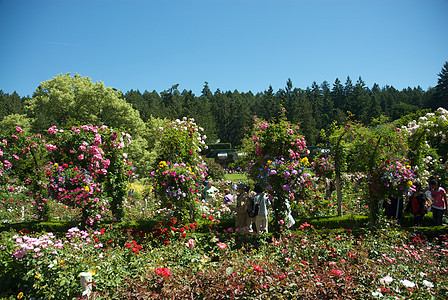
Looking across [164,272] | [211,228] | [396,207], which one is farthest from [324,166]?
[164,272]

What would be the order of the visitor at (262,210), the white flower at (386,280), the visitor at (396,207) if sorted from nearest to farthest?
the white flower at (386,280)
the visitor at (262,210)
the visitor at (396,207)

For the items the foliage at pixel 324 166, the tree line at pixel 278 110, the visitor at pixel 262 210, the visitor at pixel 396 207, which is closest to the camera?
the visitor at pixel 262 210

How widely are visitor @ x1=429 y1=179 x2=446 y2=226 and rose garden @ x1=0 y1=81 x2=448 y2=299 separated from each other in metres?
0.33

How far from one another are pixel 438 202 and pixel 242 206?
446 centimetres

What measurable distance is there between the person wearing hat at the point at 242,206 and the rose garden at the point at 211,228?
0.38 m

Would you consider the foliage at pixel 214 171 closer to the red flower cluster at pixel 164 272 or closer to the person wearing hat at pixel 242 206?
the person wearing hat at pixel 242 206

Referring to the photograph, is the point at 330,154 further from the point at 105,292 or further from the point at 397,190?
the point at 105,292

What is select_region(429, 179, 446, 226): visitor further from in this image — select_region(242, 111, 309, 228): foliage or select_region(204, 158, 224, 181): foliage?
select_region(204, 158, 224, 181): foliage

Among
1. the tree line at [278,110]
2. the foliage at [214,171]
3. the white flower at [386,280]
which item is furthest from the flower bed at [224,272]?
the tree line at [278,110]

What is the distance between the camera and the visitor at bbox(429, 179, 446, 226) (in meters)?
6.54

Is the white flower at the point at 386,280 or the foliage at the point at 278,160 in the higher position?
the foliage at the point at 278,160

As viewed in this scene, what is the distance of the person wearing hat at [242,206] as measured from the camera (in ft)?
18.6

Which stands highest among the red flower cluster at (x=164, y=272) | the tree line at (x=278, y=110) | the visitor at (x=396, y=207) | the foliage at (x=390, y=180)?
the tree line at (x=278, y=110)

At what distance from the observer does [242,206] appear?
567 centimetres
